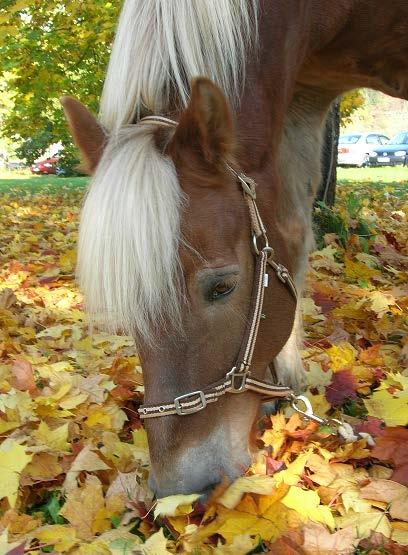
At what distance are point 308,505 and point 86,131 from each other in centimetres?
126

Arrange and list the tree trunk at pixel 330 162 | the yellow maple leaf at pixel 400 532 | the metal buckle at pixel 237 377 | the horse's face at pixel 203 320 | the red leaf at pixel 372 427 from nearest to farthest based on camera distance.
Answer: the yellow maple leaf at pixel 400 532 < the horse's face at pixel 203 320 < the metal buckle at pixel 237 377 < the red leaf at pixel 372 427 < the tree trunk at pixel 330 162

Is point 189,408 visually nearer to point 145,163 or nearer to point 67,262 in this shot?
point 145,163

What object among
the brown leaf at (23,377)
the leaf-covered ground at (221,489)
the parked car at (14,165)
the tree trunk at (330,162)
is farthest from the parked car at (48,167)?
the brown leaf at (23,377)

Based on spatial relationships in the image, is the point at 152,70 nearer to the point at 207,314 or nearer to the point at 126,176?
the point at 126,176

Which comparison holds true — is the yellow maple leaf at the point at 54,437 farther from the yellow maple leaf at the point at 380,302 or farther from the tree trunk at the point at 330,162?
the tree trunk at the point at 330,162

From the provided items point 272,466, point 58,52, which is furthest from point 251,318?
point 58,52

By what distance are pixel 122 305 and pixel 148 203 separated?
28cm

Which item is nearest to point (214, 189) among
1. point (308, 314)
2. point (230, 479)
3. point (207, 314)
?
point (207, 314)

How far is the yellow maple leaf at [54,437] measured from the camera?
210 centimetres

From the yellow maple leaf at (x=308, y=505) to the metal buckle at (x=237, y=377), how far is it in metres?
0.31

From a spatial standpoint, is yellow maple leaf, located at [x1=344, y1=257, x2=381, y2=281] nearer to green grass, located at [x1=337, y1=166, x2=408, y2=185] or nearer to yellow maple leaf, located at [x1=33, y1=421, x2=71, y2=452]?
yellow maple leaf, located at [x1=33, y1=421, x2=71, y2=452]

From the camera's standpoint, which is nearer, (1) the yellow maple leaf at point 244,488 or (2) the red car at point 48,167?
(1) the yellow maple leaf at point 244,488

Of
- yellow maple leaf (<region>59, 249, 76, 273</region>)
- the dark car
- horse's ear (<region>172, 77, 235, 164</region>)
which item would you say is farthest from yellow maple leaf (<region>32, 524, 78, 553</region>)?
the dark car

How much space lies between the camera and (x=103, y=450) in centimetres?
211
